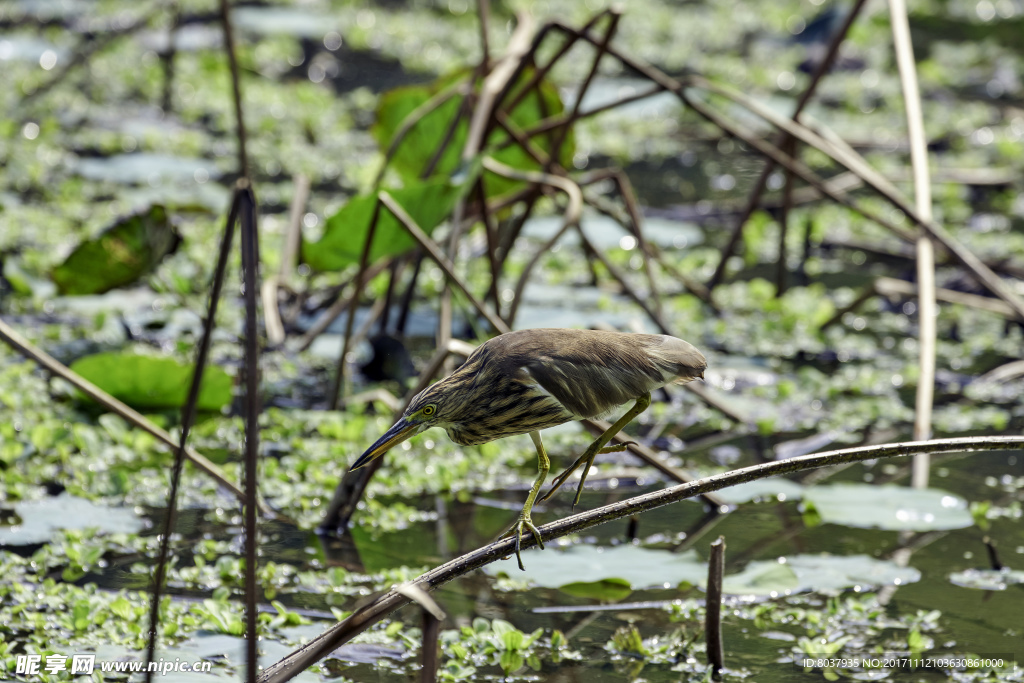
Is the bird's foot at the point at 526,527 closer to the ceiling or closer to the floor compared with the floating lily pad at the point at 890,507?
closer to the floor

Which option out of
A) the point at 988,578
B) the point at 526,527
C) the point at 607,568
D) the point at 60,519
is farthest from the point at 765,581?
the point at 60,519

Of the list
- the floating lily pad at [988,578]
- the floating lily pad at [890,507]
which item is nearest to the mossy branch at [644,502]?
the floating lily pad at [988,578]

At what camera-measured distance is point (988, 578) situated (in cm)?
260

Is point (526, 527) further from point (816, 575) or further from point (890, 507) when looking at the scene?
point (890, 507)

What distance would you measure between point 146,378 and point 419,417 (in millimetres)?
1702

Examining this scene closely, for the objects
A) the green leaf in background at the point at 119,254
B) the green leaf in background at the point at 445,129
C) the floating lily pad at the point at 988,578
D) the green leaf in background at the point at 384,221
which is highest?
the green leaf in background at the point at 445,129

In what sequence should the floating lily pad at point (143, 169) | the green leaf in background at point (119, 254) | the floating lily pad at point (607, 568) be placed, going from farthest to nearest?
the floating lily pad at point (143, 169)
the green leaf in background at point (119, 254)
the floating lily pad at point (607, 568)

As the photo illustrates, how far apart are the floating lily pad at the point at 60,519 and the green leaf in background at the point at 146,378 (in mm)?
454

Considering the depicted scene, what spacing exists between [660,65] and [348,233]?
4703 mm

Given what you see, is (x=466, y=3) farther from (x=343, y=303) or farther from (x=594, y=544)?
(x=594, y=544)

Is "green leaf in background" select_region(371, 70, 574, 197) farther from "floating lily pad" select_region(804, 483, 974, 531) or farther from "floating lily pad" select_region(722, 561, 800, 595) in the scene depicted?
"floating lily pad" select_region(722, 561, 800, 595)

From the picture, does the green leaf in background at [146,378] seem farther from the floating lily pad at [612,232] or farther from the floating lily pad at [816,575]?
the floating lily pad at [612,232]

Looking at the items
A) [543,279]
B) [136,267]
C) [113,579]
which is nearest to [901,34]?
[543,279]

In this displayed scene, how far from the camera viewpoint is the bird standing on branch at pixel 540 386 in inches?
65.3
